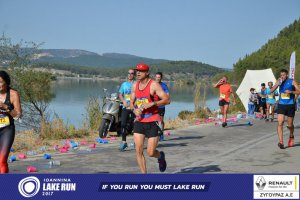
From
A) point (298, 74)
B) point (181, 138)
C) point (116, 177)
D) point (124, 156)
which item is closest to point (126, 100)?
point (124, 156)

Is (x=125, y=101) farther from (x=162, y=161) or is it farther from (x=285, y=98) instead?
(x=285, y=98)

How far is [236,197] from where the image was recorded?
16.4 ft

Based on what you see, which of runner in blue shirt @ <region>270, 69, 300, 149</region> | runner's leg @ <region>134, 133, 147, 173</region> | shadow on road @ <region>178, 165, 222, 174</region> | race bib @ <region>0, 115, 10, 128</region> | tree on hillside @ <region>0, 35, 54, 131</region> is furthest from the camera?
tree on hillside @ <region>0, 35, 54, 131</region>

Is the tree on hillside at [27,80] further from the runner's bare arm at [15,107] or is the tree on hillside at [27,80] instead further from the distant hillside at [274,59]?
the distant hillside at [274,59]

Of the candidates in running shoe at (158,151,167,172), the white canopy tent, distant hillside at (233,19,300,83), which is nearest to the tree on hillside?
running shoe at (158,151,167,172)

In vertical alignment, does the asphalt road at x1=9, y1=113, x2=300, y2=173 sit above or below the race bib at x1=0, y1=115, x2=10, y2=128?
below

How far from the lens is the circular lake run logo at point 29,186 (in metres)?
4.93

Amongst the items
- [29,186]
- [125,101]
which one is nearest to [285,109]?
[125,101]

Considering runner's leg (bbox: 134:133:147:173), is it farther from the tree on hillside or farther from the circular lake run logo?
the tree on hillside

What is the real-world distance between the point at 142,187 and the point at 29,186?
1.24 metres

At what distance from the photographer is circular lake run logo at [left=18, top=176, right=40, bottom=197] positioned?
4926mm

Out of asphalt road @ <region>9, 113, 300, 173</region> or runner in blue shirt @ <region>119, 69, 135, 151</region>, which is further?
runner in blue shirt @ <region>119, 69, 135, 151</region>

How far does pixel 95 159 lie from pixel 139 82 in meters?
2.75

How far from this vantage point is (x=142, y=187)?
504 cm
